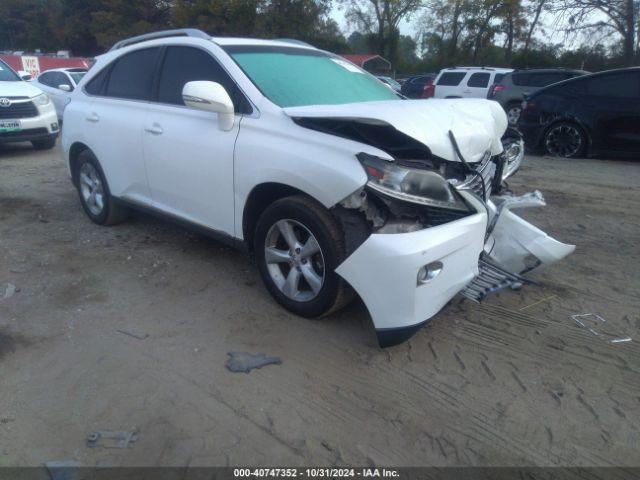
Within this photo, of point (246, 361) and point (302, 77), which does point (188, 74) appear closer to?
point (302, 77)

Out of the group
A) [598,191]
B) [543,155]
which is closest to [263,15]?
[543,155]

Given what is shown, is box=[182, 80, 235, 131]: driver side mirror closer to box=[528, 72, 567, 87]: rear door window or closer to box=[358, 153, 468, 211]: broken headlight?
box=[358, 153, 468, 211]: broken headlight

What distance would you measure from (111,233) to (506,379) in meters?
3.99

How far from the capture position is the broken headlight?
276 centimetres

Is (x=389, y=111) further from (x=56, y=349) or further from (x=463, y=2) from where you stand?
(x=463, y=2)

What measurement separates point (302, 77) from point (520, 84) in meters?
11.7

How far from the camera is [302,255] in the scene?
3197mm

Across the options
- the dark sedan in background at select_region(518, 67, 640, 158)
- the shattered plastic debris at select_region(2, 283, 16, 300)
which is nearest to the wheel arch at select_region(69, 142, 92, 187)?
the shattered plastic debris at select_region(2, 283, 16, 300)

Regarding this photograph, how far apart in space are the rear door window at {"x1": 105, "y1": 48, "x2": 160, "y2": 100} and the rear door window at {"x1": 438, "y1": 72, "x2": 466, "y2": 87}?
1369 centimetres

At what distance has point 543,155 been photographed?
9258 millimetres

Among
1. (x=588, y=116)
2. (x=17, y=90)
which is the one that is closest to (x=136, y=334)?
(x=17, y=90)

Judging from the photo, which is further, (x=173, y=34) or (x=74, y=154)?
(x=74, y=154)

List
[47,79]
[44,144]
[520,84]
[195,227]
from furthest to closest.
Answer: [520,84] → [47,79] → [44,144] → [195,227]

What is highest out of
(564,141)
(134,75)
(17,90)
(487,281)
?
(134,75)
